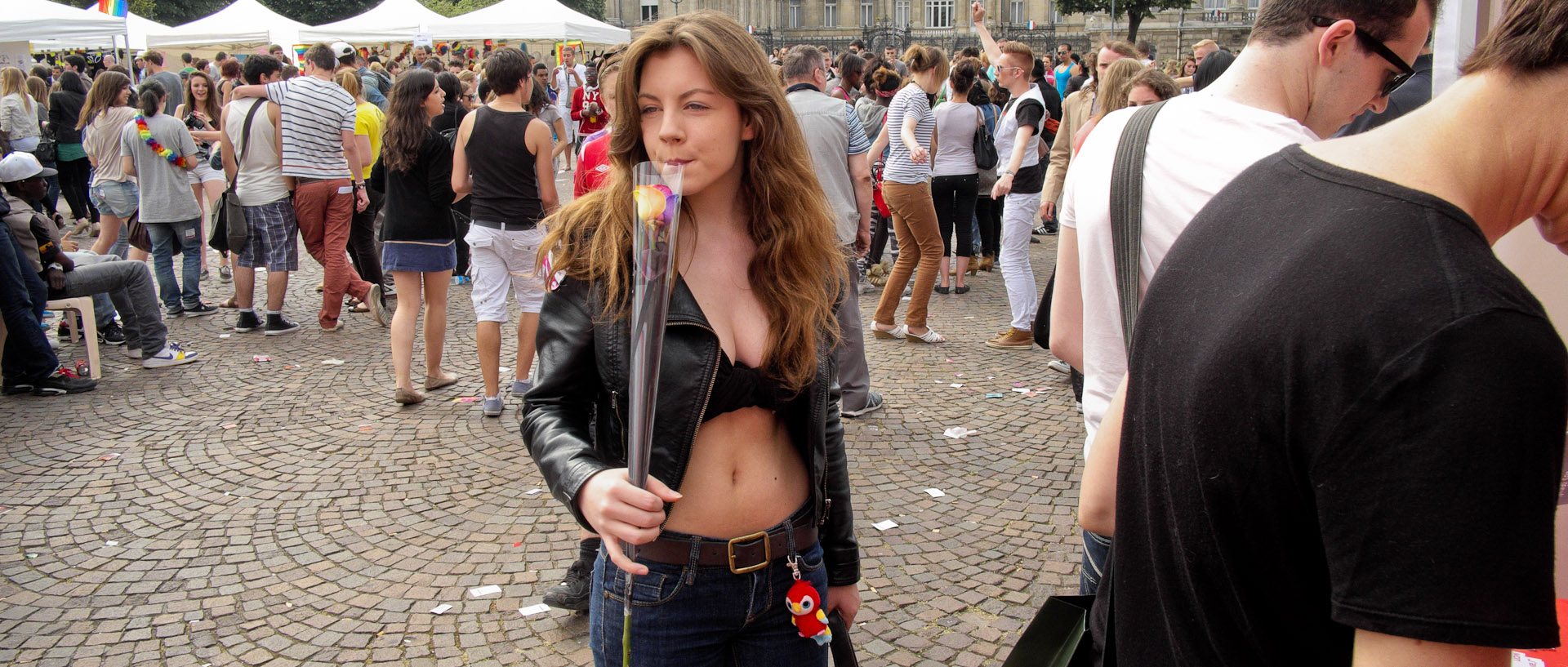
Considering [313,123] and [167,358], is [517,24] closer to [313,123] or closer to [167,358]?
[313,123]

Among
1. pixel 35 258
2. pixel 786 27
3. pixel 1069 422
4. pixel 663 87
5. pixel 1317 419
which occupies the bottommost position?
pixel 1069 422

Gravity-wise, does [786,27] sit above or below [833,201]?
above

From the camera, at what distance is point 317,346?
7.73 meters

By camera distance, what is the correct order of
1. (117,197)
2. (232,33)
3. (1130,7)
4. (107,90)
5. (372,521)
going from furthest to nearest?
(1130,7)
(232,33)
(107,90)
(117,197)
(372,521)

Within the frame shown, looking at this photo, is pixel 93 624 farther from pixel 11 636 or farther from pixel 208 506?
pixel 208 506

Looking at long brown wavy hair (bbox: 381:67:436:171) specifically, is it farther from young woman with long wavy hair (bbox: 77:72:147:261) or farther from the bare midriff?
the bare midriff

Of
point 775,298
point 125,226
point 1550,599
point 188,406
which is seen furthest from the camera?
point 125,226

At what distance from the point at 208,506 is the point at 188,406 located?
1.87 metres

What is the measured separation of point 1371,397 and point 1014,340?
6741mm

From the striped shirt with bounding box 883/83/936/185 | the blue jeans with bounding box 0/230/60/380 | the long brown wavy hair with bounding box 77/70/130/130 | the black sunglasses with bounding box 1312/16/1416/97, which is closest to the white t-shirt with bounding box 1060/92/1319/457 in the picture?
the black sunglasses with bounding box 1312/16/1416/97

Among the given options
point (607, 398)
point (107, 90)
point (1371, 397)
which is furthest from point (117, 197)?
point (1371, 397)

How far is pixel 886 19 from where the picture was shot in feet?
231

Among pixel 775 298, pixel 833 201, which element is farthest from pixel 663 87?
pixel 833 201

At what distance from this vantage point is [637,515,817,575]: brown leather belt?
1.82m
